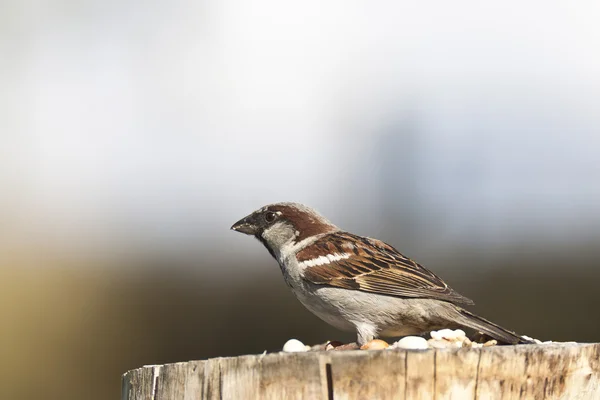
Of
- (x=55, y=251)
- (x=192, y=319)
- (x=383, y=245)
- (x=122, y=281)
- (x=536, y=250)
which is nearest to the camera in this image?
(x=383, y=245)

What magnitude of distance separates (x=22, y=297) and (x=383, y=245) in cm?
291

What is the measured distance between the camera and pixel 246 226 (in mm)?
3764

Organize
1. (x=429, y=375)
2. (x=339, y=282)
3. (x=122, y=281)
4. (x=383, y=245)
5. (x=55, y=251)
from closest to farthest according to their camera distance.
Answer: (x=429, y=375) → (x=339, y=282) → (x=383, y=245) → (x=122, y=281) → (x=55, y=251)

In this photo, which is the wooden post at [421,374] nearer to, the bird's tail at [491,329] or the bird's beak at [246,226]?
the bird's tail at [491,329]

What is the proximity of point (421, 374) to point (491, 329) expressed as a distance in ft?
2.89

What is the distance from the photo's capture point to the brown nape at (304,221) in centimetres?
367

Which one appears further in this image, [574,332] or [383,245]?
[574,332]

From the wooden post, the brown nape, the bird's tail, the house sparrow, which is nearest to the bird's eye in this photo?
the brown nape

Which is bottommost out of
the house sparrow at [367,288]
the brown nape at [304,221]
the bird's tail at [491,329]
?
the bird's tail at [491,329]

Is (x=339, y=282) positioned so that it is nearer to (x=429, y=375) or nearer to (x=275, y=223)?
(x=275, y=223)

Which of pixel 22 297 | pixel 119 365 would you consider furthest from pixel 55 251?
pixel 119 365

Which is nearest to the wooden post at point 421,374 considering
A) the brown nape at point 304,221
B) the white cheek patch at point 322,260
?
the white cheek patch at point 322,260

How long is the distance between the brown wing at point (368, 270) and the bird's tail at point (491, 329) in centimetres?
8

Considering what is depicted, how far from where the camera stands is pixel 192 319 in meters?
5.15
